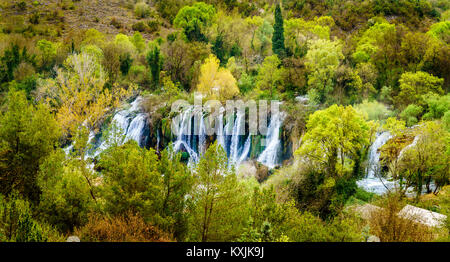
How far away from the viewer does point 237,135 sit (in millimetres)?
34312

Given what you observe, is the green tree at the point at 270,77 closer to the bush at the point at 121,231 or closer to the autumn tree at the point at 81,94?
the autumn tree at the point at 81,94

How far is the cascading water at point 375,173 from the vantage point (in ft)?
85.1

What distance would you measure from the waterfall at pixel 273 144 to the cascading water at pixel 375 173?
25.7 ft

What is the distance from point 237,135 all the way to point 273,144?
3.77 metres

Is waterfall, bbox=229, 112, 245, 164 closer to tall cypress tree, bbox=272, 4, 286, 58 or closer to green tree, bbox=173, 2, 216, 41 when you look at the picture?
tall cypress tree, bbox=272, 4, 286, 58

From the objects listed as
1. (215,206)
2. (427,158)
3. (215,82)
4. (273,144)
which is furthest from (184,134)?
(427,158)

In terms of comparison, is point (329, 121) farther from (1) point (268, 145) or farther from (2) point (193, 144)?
(2) point (193, 144)

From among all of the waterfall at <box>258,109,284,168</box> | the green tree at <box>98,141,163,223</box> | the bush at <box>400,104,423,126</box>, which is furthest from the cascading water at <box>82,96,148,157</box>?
the bush at <box>400,104,423,126</box>

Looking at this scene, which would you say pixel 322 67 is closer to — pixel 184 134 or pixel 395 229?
pixel 184 134

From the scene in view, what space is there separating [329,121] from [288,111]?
31.2ft

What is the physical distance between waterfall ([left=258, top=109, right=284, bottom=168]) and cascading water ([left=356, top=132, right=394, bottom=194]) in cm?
784

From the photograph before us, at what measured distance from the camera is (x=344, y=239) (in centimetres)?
1406

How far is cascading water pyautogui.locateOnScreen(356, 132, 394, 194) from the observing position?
25.9 meters
